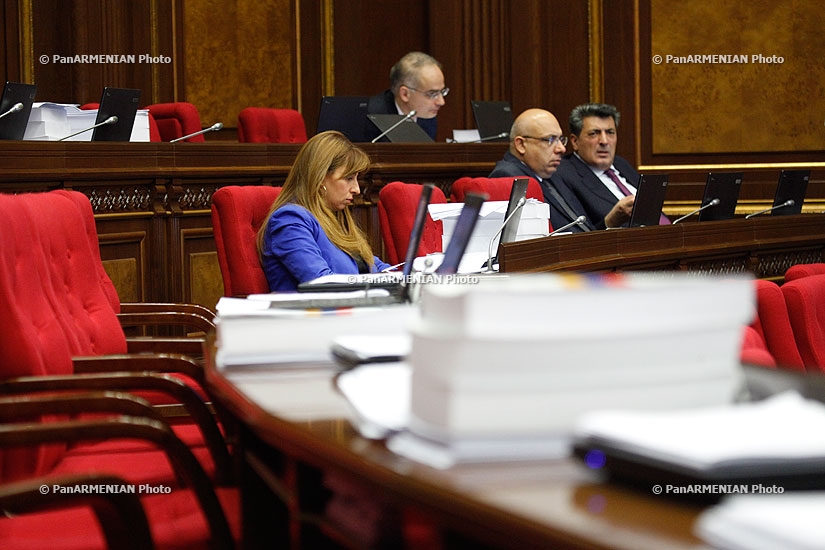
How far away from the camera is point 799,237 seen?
191 inches

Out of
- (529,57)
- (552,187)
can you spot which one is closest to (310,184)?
(552,187)

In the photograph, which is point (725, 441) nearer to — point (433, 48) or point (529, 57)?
point (529, 57)

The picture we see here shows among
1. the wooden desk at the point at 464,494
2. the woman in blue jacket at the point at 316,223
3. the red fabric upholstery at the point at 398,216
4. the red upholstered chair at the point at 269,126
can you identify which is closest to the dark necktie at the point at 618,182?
the red fabric upholstery at the point at 398,216

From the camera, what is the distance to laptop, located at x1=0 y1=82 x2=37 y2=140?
444 centimetres

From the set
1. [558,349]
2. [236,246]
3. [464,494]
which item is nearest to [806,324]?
[236,246]

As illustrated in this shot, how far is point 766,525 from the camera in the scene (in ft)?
2.04

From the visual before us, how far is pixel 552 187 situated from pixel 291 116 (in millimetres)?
2339

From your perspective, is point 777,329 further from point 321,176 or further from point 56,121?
point 56,121

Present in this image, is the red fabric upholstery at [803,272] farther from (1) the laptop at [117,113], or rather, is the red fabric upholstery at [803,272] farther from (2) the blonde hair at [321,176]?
(1) the laptop at [117,113]

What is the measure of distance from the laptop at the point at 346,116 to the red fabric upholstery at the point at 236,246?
253 cm

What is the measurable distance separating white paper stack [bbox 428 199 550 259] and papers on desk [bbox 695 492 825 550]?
2.26 m

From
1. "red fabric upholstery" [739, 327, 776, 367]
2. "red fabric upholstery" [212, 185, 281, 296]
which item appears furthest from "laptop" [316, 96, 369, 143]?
"red fabric upholstery" [739, 327, 776, 367]

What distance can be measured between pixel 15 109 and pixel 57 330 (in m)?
2.66

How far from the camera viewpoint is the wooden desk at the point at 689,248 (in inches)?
130
